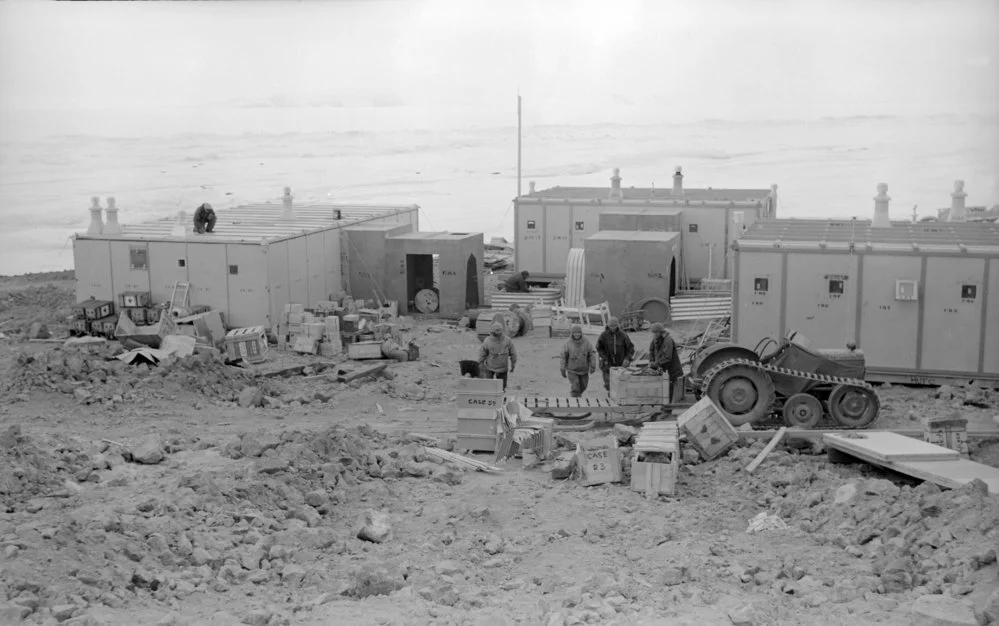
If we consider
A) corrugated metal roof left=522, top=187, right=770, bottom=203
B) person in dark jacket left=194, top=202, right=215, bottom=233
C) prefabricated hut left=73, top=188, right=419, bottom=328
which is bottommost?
prefabricated hut left=73, top=188, right=419, bottom=328

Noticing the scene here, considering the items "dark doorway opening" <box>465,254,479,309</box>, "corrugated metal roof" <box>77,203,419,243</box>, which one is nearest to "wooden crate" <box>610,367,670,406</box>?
"corrugated metal roof" <box>77,203,419,243</box>

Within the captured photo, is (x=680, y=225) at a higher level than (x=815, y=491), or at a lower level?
higher

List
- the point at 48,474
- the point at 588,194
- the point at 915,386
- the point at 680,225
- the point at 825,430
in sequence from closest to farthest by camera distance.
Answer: the point at 48,474
the point at 825,430
the point at 915,386
the point at 680,225
the point at 588,194

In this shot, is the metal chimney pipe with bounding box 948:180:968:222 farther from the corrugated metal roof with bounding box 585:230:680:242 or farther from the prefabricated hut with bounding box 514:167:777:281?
the corrugated metal roof with bounding box 585:230:680:242

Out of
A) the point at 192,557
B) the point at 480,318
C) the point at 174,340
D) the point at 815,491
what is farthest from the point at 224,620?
the point at 480,318

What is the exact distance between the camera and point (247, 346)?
66.8 ft

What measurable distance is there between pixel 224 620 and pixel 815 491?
620 centimetres

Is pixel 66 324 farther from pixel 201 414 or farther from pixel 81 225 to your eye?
pixel 81 225

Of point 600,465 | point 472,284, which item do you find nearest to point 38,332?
point 472,284

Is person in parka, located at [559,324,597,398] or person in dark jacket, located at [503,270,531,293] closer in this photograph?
person in parka, located at [559,324,597,398]

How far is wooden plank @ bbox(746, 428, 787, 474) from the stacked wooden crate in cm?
295

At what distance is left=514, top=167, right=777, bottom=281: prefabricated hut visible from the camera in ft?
91.1

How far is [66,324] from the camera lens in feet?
76.8

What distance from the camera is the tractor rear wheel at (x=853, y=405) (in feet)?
47.2
